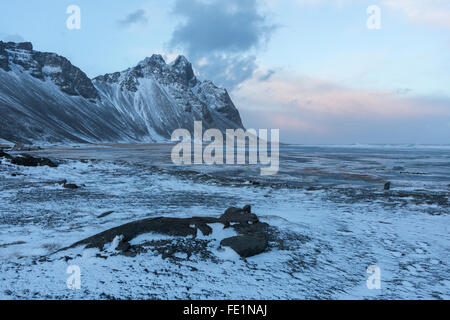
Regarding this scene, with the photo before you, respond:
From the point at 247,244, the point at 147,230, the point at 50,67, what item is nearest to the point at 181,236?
Answer: the point at 147,230

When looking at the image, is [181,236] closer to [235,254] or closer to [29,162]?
[235,254]

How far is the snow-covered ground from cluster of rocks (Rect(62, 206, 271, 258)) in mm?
180

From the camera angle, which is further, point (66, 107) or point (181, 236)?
point (66, 107)

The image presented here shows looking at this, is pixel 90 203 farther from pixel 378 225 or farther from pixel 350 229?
pixel 378 225

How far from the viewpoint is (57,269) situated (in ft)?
15.7

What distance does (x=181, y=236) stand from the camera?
6.45 meters

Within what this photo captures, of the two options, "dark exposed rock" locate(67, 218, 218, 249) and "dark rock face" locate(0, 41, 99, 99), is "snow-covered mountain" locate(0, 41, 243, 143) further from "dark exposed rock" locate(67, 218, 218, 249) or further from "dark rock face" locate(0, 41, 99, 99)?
"dark exposed rock" locate(67, 218, 218, 249)

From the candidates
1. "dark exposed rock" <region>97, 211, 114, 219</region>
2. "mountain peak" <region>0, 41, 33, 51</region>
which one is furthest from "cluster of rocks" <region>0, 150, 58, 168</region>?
"mountain peak" <region>0, 41, 33, 51</region>

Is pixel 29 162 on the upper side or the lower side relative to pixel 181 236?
upper

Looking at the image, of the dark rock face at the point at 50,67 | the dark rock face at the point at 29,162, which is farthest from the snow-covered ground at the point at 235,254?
the dark rock face at the point at 50,67

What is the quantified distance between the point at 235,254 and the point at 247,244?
353 millimetres

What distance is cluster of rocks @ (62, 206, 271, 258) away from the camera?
5.78m

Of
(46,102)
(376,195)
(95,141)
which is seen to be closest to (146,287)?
(376,195)
